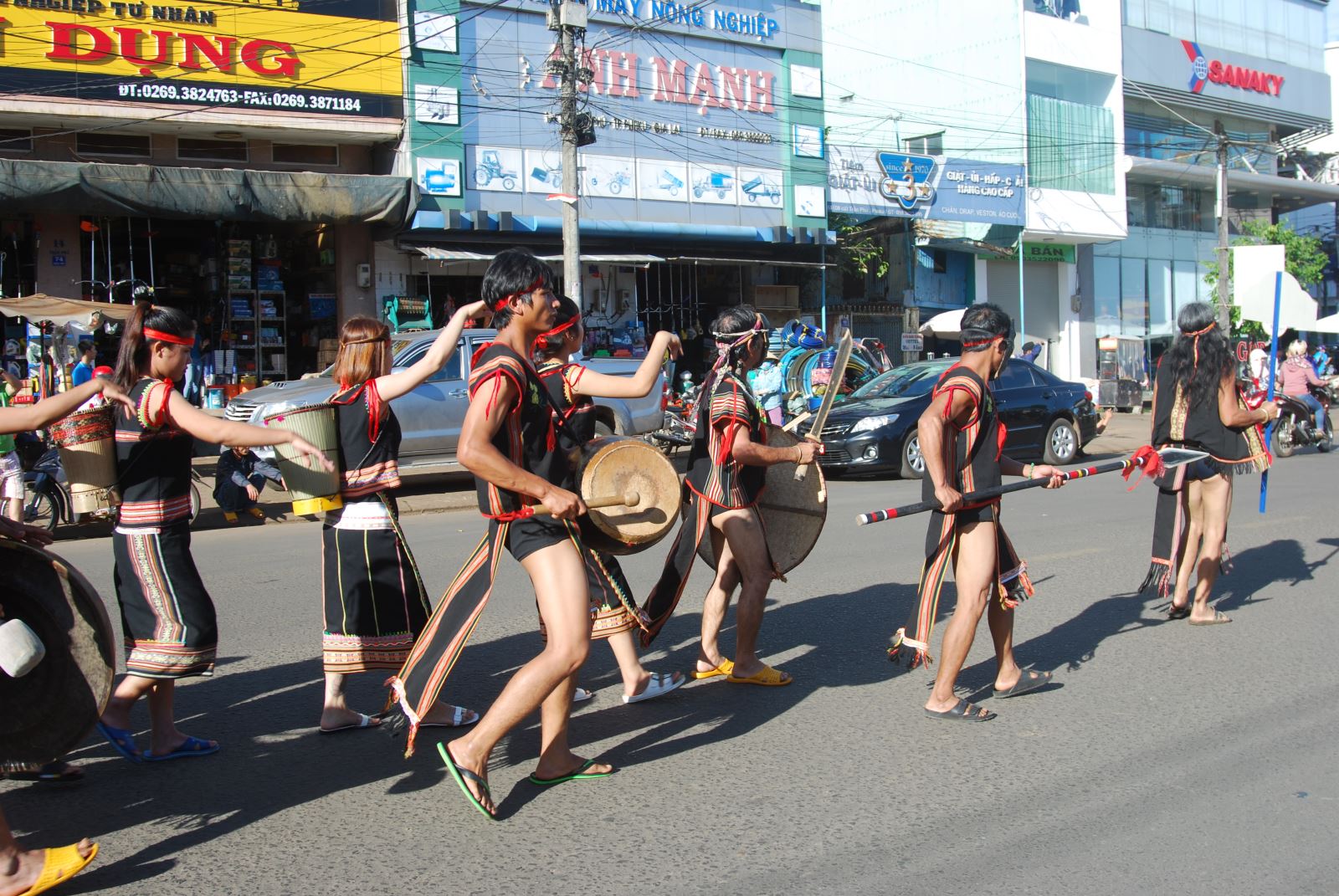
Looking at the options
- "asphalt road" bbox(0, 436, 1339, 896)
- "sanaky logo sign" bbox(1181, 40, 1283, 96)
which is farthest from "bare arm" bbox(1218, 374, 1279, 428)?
"sanaky logo sign" bbox(1181, 40, 1283, 96)

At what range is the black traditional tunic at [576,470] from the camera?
14.8ft

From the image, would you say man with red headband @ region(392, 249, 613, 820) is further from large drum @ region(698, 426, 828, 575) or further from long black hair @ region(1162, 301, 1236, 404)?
long black hair @ region(1162, 301, 1236, 404)

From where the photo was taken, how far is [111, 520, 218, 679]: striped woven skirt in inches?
183

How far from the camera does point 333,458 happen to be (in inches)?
196

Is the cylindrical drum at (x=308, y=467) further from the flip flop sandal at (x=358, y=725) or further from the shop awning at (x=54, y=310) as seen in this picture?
the shop awning at (x=54, y=310)

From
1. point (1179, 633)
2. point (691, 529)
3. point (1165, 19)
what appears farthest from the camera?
point (1165, 19)

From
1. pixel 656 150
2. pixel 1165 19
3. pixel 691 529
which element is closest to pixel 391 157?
pixel 656 150

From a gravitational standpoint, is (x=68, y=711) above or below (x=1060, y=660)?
above

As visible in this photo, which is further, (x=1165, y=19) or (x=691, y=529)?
(x=1165, y=19)

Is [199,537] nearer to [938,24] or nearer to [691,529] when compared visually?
[691,529]

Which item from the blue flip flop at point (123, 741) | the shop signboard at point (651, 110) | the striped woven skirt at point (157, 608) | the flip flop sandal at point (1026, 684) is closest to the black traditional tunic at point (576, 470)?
the striped woven skirt at point (157, 608)

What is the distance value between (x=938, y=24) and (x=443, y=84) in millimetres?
16996

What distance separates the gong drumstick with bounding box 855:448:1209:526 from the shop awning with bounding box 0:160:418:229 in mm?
13777

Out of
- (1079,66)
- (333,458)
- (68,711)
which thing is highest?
(1079,66)
